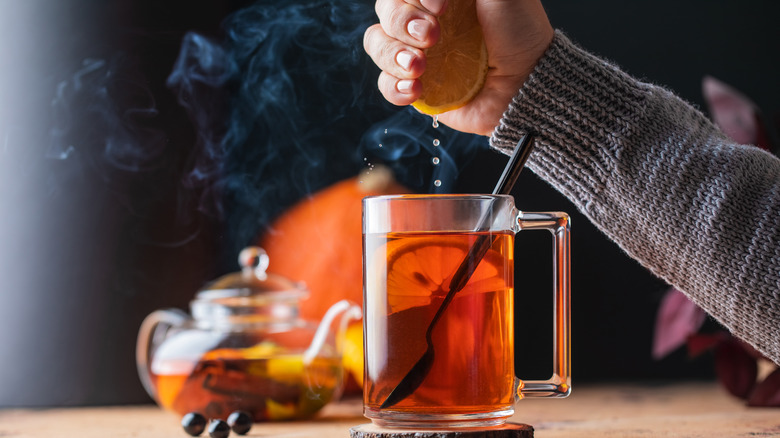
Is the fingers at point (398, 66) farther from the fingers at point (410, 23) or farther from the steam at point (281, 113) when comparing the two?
the steam at point (281, 113)

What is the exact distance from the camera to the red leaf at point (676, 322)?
1.73 meters

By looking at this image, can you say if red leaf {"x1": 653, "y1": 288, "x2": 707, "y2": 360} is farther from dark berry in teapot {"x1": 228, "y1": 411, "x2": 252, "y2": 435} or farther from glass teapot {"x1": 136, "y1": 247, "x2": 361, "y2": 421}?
dark berry in teapot {"x1": 228, "y1": 411, "x2": 252, "y2": 435}

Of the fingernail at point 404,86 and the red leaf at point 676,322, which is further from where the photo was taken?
the red leaf at point 676,322

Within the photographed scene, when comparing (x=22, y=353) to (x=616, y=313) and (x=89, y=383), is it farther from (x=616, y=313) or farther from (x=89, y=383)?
(x=616, y=313)

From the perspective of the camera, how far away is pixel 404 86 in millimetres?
1077

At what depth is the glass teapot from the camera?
4.45 ft

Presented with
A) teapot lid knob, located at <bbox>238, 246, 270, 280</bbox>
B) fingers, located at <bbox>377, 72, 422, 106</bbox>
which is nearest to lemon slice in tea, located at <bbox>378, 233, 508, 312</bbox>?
fingers, located at <bbox>377, 72, 422, 106</bbox>

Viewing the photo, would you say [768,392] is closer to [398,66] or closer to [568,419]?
[568,419]

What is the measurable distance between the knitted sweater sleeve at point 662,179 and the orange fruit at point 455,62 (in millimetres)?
70

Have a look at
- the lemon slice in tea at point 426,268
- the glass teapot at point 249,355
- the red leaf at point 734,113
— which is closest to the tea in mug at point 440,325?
the lemon slice in tea at point 426,268

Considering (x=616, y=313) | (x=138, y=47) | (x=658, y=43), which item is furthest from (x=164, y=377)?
(x=658, y=43)

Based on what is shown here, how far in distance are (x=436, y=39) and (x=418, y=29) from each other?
1.1 inches

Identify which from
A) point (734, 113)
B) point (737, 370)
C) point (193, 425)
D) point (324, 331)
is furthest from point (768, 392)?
point (193, 425)

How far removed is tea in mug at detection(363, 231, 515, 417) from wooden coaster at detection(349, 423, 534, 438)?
3cm
